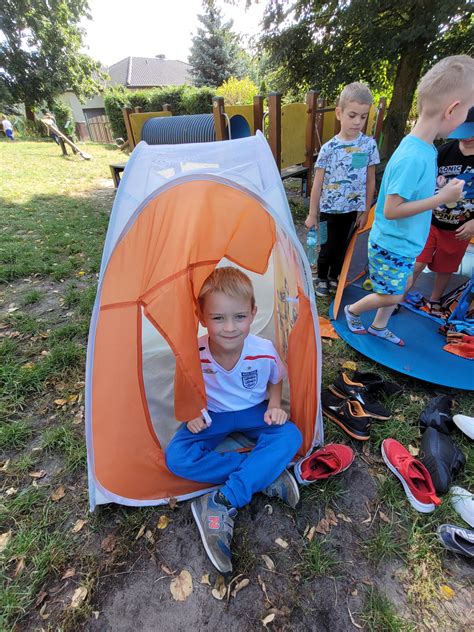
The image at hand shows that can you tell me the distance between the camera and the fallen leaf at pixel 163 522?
5.43 ft

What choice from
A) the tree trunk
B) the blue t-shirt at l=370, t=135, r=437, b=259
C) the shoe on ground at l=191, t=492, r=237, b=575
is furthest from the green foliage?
the shoe on ground at l=191, t=492, r=237, b=575

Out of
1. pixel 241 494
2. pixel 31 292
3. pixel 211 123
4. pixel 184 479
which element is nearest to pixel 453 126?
pixel 241 494

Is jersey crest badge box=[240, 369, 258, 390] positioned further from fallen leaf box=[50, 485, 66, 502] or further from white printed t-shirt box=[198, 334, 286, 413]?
fallen leaf box=[50, 485, 66, 502]

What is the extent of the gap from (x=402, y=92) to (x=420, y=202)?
25.4ft

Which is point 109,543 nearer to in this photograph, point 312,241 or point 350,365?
point 350,365

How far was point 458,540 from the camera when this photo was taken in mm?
1498

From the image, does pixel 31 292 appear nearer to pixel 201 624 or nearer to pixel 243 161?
pixel 243 161

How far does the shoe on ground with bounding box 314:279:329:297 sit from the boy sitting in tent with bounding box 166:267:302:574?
5.45ft

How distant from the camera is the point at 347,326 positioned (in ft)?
9.26

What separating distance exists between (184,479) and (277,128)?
511 cm

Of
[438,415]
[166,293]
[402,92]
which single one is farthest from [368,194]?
[402,92]

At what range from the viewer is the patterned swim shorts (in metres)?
2.21

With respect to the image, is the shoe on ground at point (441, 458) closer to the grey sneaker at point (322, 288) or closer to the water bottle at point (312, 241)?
the grey sneaker at point (322, 288)

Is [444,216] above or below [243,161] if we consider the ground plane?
below
